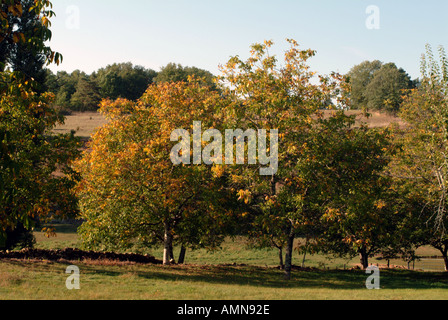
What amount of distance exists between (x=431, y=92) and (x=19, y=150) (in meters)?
23.3

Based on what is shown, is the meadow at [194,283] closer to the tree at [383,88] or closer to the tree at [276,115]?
the tree at [276,115]

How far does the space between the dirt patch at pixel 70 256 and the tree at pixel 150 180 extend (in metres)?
0.98

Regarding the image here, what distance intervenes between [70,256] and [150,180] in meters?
7.26

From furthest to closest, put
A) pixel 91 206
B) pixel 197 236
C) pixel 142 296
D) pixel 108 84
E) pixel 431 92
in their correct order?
pixel 108 84
pixel 197 236
pixel 91 206
pixel 431 92
pixel 142 296

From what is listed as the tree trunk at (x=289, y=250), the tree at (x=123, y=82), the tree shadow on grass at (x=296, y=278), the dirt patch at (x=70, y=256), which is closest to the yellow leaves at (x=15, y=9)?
the tree shadow on grass at (x=296, y=278)

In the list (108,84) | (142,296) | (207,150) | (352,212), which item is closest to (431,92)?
(352,212)

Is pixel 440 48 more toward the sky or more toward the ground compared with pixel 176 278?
more toward the sky

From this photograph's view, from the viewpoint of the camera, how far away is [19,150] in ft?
66.9

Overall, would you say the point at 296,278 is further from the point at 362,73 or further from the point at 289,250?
the point at 362,73

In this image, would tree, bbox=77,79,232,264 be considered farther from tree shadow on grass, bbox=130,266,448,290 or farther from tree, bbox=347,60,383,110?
tree, bbox=347,60,383,110

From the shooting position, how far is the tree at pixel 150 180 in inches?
973

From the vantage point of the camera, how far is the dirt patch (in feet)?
81.3

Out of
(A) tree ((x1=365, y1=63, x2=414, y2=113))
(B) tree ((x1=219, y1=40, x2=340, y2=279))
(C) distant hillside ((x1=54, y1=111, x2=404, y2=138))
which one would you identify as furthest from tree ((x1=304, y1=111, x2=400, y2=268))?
(A) tree ((x1=365, y1=63, x2=414, y2=113))

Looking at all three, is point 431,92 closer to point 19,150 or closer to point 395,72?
point 19,150
